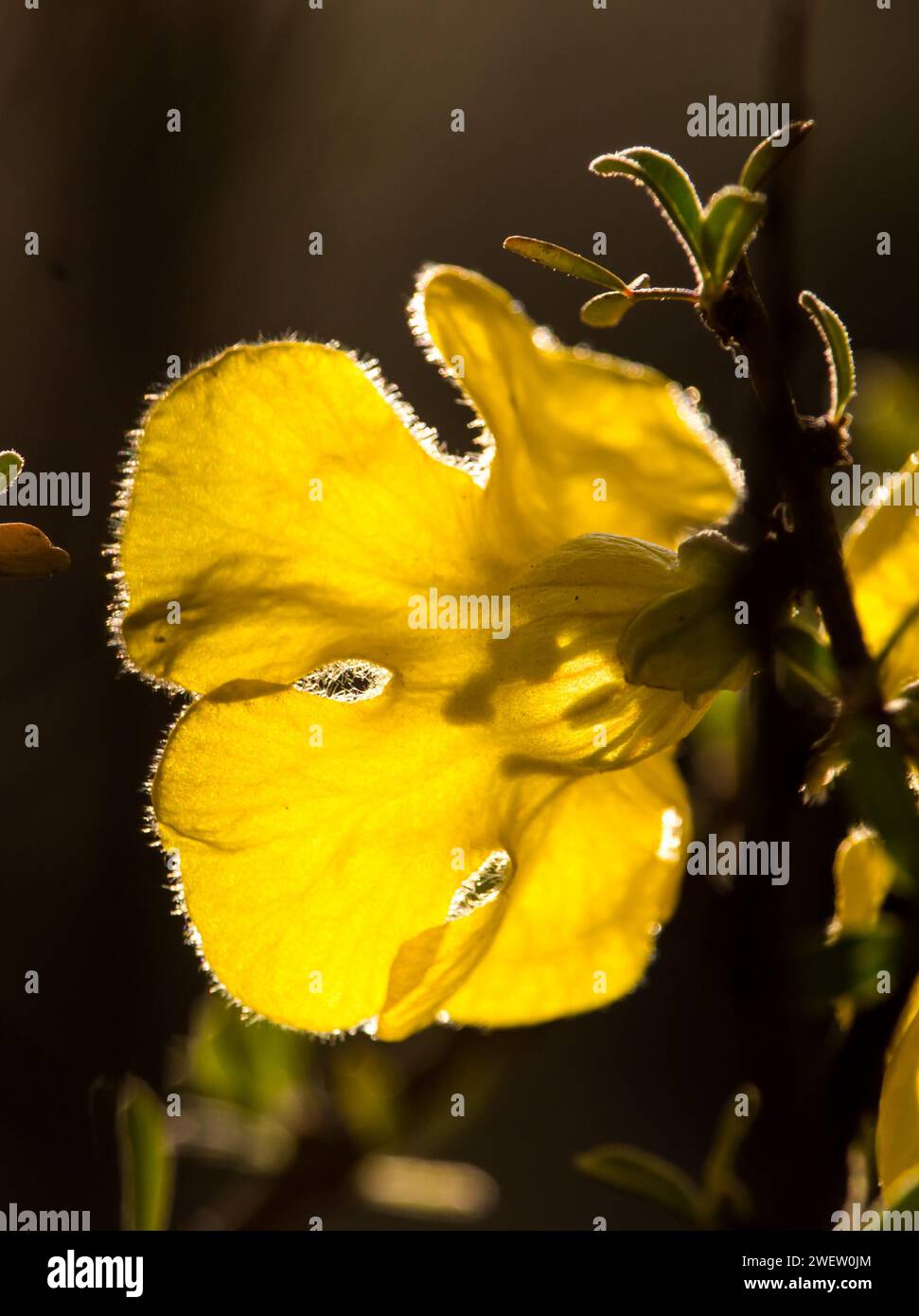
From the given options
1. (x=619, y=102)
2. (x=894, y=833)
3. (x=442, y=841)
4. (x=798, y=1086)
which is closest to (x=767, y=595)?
(x=894, y=833)

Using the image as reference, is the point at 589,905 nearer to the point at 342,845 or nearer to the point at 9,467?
the point at 342,845

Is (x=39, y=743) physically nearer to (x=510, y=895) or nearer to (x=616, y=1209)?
(x=616, y=1209)

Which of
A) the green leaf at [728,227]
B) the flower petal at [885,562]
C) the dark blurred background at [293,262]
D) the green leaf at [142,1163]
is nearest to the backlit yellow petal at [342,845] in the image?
the green leaf at [142,1163]

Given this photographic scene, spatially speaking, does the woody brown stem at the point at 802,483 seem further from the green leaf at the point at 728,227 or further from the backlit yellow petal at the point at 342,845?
the backlit yellow petal at the point at 342,845

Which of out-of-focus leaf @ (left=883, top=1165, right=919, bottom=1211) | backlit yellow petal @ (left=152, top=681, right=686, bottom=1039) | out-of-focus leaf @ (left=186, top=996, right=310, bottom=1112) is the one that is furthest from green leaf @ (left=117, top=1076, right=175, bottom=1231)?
out-of-focus leaf @ (left=883, top=1165, right=919, bottom=1211)

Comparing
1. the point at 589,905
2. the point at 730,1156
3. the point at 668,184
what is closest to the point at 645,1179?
the point at 730,1156
